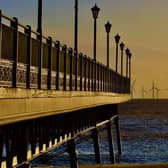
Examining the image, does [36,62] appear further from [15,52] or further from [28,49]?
[15,52]

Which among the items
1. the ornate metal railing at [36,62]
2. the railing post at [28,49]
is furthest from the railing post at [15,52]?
the railing post at [28,49]

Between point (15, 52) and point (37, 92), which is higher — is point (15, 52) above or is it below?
above

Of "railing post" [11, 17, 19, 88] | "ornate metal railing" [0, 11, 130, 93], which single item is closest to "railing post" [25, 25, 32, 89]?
"ornate metal railing" [0, 11, 130, 93]

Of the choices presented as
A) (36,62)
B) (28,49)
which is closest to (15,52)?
(28,49)

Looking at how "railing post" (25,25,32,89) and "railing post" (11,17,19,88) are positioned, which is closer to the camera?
"railing post" (11,17,19,88)

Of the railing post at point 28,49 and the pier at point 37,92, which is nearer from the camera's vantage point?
the pier at point 37,92

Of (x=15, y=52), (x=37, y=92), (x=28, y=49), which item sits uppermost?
(x=28, y=49)

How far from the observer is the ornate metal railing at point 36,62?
45.7ft

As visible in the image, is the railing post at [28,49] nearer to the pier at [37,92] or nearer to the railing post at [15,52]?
the pier at [37,92]

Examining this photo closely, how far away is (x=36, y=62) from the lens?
698 inches

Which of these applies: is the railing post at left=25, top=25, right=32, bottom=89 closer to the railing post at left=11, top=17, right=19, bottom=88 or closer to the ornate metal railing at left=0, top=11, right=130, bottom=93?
the ornate metal railing at left=0, top=11, right=130, bottom=93

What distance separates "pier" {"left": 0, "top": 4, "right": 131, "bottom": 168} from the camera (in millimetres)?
13883

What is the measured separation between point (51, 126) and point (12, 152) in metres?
5.04

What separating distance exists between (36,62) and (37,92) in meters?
1.70
